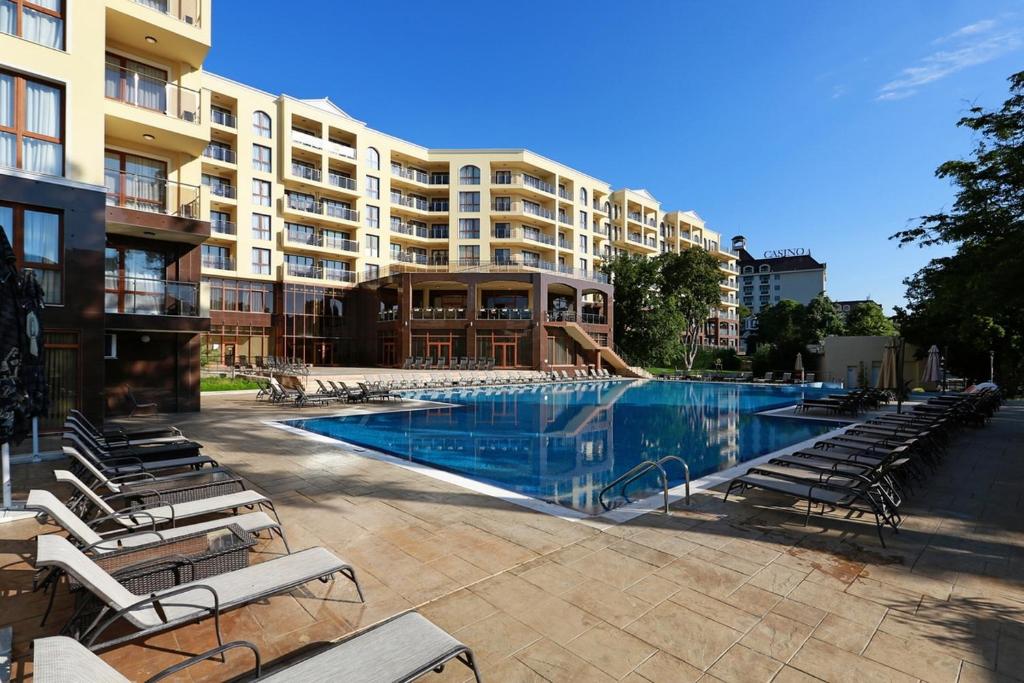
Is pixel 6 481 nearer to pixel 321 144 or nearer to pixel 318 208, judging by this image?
pixel 318 208

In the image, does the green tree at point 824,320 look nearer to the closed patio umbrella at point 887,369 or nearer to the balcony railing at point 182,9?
the closed patio umbrella at point 887,369

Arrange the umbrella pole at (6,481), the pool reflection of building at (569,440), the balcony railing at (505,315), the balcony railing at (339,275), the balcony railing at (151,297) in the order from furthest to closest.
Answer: the balcony railing at (339,275) → the balcony railing at (505,315) → the balcony railing at (151,297) → the pool reflection of building at (569,440) → the umbrella pole at (6,481)

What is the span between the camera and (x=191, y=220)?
540 inches

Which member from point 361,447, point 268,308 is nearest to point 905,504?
point 361,447

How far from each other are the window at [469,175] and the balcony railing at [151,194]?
29.3 metres

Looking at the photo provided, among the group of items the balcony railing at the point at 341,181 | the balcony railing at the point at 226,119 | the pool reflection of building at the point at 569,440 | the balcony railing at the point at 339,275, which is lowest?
the pool reflection of building at the point at 569,440

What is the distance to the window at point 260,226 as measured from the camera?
33531 millimetres

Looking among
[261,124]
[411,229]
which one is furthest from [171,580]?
[411,229]

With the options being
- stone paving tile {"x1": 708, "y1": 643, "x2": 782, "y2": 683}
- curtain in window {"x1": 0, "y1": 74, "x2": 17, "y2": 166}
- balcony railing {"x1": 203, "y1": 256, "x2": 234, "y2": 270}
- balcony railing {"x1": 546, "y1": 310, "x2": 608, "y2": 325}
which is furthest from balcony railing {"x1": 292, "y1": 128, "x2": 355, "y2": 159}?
stone paving tile {"x1": 708, "y1": 643, "x2": 782, "y2": 683}

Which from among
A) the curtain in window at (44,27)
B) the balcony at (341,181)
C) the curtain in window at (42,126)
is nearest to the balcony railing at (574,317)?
the balcony at (341,181)

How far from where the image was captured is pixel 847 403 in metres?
16.8

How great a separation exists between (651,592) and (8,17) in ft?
48.3

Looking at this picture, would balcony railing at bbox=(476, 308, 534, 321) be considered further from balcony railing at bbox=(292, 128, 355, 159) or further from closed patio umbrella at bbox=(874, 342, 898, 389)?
closed patio umbrella at bbox=(874, 342, 898, 389)

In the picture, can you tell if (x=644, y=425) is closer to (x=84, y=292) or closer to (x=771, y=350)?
(x=84, y=292)
